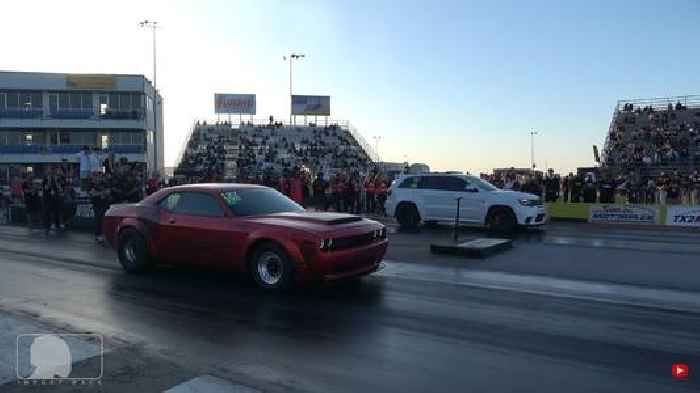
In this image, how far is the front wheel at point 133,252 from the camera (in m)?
9.60

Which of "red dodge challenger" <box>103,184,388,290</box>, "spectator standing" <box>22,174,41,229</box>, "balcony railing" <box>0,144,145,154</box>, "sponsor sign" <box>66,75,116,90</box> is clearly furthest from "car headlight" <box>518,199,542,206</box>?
"sponsor sign" <box>66,75,116,90</box>

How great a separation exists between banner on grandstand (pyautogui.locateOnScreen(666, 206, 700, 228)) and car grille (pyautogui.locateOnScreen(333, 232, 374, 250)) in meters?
14.7

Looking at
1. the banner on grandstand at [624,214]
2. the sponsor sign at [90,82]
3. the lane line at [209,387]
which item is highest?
the sponsor sign at [90,82]

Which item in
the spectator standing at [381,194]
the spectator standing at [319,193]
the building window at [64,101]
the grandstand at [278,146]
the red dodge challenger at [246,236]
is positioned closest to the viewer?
the red dodge challenger at [246,236]

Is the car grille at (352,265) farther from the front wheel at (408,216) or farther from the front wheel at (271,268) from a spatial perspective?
the front wheel at (408,216)

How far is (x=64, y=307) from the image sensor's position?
291 inches

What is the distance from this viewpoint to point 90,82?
58.8 meters

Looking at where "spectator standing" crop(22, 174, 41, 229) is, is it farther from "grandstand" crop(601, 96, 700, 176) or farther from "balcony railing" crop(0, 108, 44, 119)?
"balcony railing" crop(0, 108, 44, 119)

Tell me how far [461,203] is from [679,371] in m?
12.0

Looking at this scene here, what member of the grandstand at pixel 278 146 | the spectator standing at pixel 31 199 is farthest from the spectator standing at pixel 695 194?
the grandstand at pixel 278 146

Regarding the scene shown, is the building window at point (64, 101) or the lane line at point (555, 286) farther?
the building window at point (64, 101)

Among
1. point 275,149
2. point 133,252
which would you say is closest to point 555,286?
point 133,252

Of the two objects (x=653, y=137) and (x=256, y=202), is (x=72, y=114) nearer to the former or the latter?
(x=653, y=137)

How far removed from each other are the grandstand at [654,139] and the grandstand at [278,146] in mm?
18961
